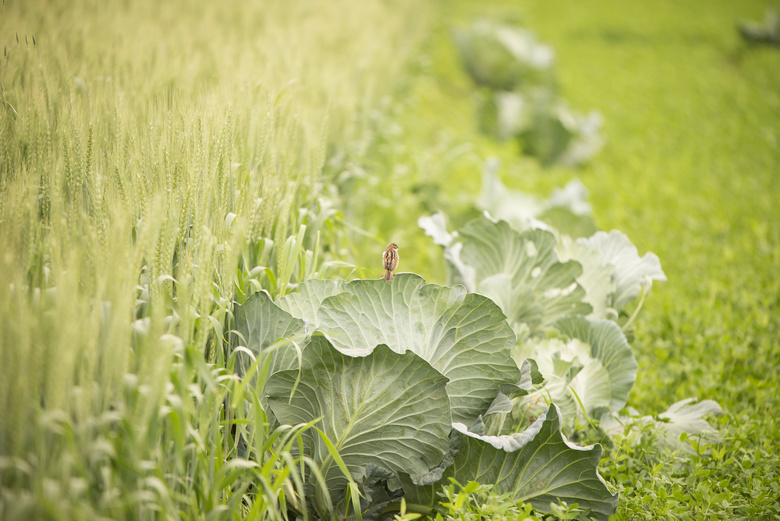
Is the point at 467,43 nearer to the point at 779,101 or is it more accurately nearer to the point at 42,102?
the point at 779,101

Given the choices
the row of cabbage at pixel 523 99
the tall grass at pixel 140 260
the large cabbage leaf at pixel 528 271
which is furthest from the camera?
the row of cabbage at pixel 523 99

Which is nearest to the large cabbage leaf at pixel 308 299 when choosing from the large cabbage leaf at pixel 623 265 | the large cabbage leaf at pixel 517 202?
the large cabbage leaf at pixel 623 265

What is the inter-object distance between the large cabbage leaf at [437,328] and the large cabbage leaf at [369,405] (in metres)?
0.11

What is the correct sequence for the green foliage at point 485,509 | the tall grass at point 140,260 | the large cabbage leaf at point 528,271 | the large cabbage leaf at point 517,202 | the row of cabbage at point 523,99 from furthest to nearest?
1. the row of cabbage at point 523,99
2. the large cabbage leaf at point 517,202
3. the large cabbage leaf at point 528,271
4. the green foliage at point 485,509
5. the tall grass at point 140,260

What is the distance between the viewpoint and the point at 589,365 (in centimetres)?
→ 202

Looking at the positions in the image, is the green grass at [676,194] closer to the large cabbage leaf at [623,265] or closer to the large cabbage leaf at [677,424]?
the large cabbage leaf at [677,424]

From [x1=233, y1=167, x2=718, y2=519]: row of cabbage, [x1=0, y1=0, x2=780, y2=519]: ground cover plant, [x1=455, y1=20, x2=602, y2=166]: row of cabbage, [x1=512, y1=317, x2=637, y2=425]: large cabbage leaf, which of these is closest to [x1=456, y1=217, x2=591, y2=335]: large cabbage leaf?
[x1=0, y1=0, x2=780, y2=519]: ground cover plant

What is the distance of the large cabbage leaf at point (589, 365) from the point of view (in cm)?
192

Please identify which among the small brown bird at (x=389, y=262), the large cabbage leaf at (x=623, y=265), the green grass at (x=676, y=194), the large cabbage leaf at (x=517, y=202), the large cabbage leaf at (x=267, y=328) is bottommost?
the green grass at (x=676, y=194)

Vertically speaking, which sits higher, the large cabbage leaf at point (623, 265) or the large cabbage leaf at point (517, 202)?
the large cabbage leaf at point (623, 265)

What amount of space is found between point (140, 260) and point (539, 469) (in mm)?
1255

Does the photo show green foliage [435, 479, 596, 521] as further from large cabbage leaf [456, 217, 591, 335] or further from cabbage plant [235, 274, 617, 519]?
large cabbage leaf [456, 217, 591, 335]

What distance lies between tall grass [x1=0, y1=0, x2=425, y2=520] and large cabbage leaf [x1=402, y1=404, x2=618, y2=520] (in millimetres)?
484

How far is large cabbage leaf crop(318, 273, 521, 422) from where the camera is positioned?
1634 millimetres
